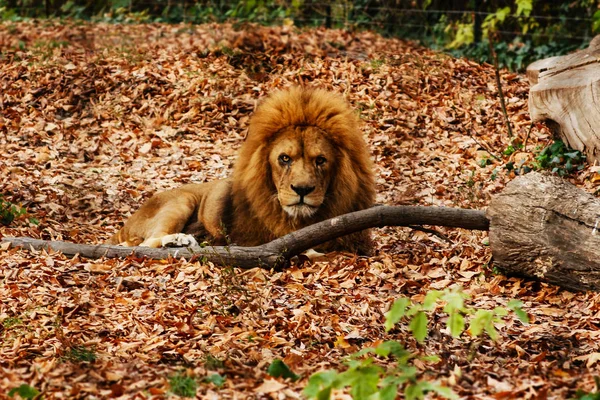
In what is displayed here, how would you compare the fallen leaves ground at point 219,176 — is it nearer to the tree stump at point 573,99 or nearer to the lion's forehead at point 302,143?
the tree stump at point 573,99

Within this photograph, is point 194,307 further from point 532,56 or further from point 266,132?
point 532,56

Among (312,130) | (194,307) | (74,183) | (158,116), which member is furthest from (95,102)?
(194,307)

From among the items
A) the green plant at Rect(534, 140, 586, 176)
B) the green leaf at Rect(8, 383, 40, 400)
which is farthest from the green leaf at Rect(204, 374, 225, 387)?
the green plant at Rect(534, 140, 586, 176)

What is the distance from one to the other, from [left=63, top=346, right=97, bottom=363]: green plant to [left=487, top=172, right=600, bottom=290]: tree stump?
2946 millimetres

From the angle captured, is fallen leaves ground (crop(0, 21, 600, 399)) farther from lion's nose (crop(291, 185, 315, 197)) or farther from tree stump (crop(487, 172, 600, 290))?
lion's nose (crop(291, 185, 315, 197))

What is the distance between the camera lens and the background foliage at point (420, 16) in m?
13.6

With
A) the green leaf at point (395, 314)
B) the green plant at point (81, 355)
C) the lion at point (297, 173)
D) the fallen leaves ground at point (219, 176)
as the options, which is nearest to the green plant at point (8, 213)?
the fallen leaves ground at point (219, 176)

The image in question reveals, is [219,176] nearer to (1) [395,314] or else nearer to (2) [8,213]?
(2) [8,213]

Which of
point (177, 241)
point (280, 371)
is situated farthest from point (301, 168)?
point (280, 371)

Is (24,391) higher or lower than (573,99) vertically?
lower

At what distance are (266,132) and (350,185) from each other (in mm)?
807

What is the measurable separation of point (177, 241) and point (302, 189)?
119cm

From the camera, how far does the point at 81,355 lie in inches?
182

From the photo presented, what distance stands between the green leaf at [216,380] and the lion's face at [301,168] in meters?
2.28
